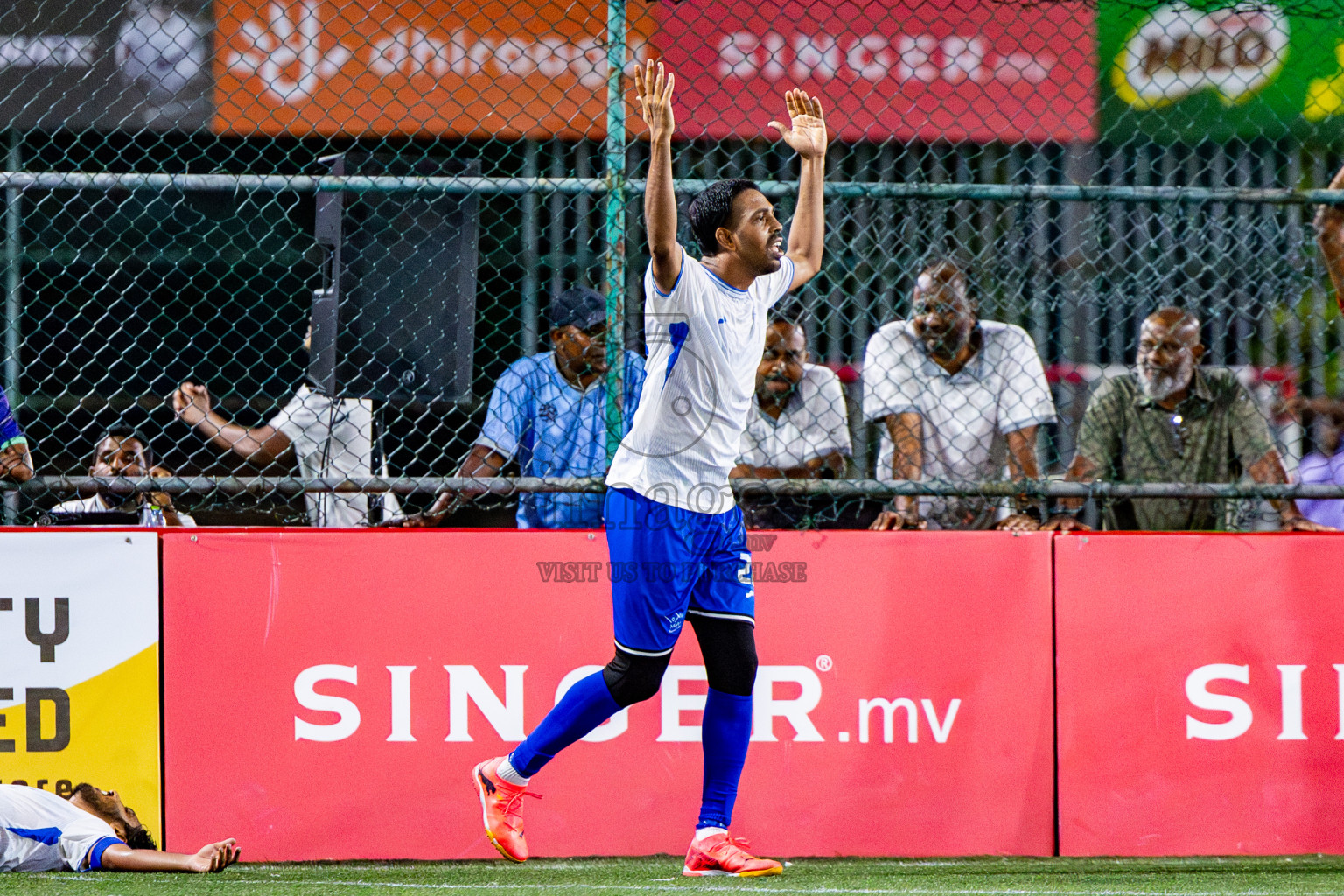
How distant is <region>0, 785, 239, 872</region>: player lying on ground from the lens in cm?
418

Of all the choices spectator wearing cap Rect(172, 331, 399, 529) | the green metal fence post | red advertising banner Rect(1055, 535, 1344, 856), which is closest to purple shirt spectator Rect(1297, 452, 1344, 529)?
red advertising banner Rect(1055, 535, 1344, 856)

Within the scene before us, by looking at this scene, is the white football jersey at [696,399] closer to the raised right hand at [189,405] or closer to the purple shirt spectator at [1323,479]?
the raised right hand at [189,405]

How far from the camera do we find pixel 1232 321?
736 centimetres

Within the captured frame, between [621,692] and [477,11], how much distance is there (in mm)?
4120

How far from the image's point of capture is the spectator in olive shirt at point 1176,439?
508 centimetres

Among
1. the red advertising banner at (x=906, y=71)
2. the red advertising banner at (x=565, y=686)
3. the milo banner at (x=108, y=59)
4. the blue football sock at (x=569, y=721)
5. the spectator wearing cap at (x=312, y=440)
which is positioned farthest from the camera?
the milo banner at (x=108, y=59)

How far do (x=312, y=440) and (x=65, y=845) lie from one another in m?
1.83

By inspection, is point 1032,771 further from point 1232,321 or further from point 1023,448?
point 1232,321

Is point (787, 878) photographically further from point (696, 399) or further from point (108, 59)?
point (108, 59)

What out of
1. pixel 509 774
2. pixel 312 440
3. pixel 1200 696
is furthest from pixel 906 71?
pixel 509 774

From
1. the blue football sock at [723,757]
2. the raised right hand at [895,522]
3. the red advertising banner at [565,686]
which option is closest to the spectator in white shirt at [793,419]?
the raised right hand at [895,522]

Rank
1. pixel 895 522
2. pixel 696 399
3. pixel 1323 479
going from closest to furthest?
1. pixel 696 399
2. pixel 895 522
3. pixel 1323 479

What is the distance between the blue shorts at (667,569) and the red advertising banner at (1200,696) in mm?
1261

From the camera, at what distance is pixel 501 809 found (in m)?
4.16
